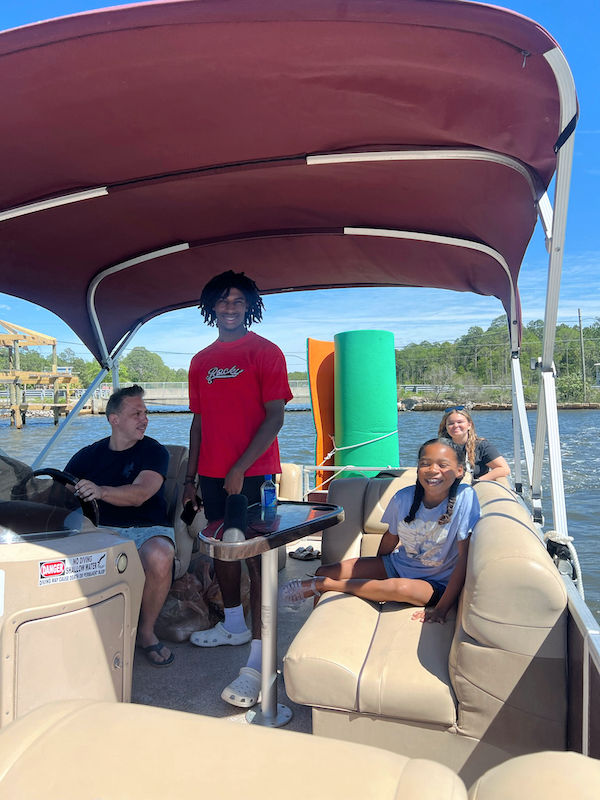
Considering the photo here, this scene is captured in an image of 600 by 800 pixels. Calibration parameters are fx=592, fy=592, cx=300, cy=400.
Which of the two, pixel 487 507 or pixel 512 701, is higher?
pixel 487 507

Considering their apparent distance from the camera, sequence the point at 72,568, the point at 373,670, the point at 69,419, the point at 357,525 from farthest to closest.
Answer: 1. the point at 69,419
2. the point at 357,525
3. the point at 373,670
4. the point at 72,568

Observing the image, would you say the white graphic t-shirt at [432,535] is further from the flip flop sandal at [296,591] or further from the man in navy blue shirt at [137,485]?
the man in navy blue shirt at [137,485]

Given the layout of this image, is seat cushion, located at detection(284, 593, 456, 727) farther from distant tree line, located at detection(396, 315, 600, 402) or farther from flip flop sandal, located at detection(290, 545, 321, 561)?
distant tree line, located at detection(396, 315, 600, 402)

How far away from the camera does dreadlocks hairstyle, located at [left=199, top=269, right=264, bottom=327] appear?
280 centimetres

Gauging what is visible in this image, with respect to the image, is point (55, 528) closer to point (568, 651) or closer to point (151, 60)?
point (151, 60)

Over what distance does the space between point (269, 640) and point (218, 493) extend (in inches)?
29.9

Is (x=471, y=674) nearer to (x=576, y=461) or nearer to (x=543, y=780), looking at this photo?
(x=543, y=780)

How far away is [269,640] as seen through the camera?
7.27ft

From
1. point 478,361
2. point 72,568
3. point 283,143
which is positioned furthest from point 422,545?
point 478,361

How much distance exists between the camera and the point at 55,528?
1935mm

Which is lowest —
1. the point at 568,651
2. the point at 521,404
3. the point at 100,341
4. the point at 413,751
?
the point at 413,751

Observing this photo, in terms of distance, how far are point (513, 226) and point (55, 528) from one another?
245 centimetres

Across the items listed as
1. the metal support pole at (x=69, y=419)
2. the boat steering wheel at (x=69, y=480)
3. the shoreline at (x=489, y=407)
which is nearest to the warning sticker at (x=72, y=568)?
the boat steering wheel at (x=69, y=480)

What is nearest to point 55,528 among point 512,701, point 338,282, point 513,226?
point 512,701
